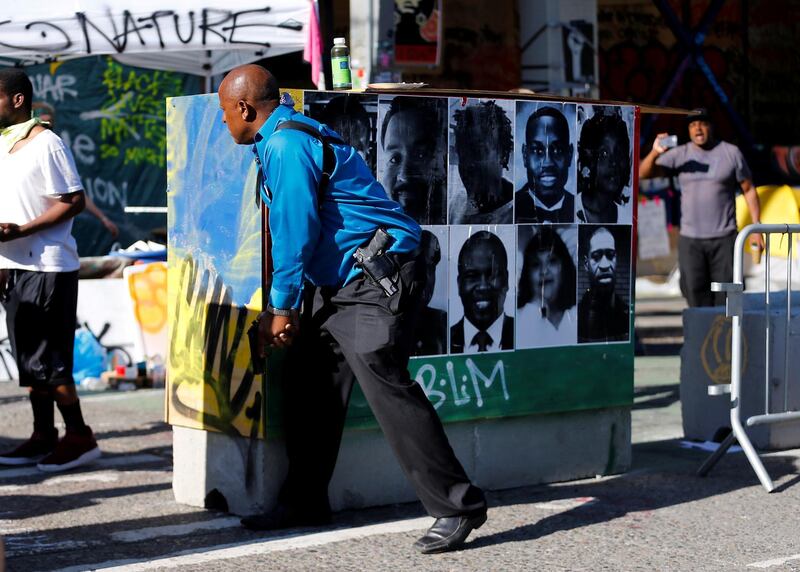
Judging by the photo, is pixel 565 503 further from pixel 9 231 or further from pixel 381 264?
pixel 9 231

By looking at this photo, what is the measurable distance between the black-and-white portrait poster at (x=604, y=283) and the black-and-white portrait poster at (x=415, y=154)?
2.87ft

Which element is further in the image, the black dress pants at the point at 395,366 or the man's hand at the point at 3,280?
the man's hand at the point at 3,280

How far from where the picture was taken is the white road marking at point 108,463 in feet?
22.6

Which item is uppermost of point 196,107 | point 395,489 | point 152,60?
point 152,60

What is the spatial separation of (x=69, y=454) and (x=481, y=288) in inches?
90.3

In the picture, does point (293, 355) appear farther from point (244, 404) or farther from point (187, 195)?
point (187, 195)

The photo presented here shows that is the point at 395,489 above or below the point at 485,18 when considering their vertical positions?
below

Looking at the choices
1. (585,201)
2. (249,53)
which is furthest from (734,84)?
(585,201)

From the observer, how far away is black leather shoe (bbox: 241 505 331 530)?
18.5 feet

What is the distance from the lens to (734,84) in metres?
20.6

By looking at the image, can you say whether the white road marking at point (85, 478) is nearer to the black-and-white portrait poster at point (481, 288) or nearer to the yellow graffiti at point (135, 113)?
the black-and-white portrait poster at point (481, 288)

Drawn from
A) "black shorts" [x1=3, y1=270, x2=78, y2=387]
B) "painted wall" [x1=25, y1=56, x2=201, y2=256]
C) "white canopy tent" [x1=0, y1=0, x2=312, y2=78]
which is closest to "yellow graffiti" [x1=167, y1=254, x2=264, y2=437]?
"black shorts" [x1=3, y1=270, x2=78, y2=387]

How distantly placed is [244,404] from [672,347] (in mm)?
7585

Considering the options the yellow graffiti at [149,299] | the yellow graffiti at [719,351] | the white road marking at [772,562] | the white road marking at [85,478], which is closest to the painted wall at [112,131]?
the yellow graffiti at [149,299]
